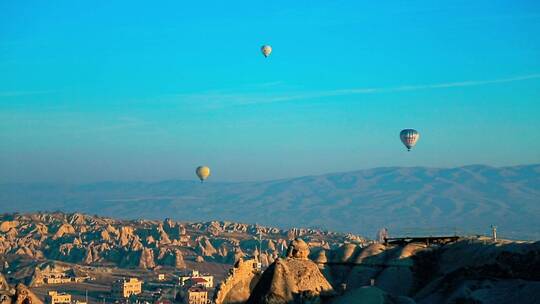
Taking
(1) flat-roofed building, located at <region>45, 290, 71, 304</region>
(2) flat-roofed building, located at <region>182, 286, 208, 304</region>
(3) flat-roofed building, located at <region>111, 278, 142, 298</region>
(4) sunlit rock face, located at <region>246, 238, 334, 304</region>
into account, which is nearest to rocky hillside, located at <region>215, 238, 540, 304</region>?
(4) sunlit rock face, located at <region>246, 238, 334, 304</region>

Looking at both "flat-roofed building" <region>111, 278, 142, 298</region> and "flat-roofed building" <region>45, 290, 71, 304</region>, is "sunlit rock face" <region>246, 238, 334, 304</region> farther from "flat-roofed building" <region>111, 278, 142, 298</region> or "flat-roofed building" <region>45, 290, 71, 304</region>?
"flat-roofed building" <region>111, 278, 142, 298</region>

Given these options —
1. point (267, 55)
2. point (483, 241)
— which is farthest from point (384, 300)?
point (267, 55)

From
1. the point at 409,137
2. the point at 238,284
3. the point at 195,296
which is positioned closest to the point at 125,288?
the point at 195,296

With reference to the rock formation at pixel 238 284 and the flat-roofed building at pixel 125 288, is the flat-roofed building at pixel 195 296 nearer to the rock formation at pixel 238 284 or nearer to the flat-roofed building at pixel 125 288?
the flat-roofed building at pixel 125 288

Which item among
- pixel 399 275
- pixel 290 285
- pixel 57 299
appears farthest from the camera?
pixel 57 299

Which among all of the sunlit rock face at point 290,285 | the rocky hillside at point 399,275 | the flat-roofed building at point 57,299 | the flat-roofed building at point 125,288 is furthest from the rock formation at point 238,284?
the flat-roofed building at point 125,288

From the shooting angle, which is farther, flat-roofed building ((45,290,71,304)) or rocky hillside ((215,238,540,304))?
flat-roofed building ((45,290,71,304))

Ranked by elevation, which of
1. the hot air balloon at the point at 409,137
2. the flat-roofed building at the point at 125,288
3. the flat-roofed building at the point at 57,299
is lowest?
the flat-roofed building at the point at 57,299

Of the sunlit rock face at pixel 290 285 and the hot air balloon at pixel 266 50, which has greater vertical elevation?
the hot air balloon at pixel 266 50

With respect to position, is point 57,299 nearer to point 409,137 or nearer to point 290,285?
point 409,137
